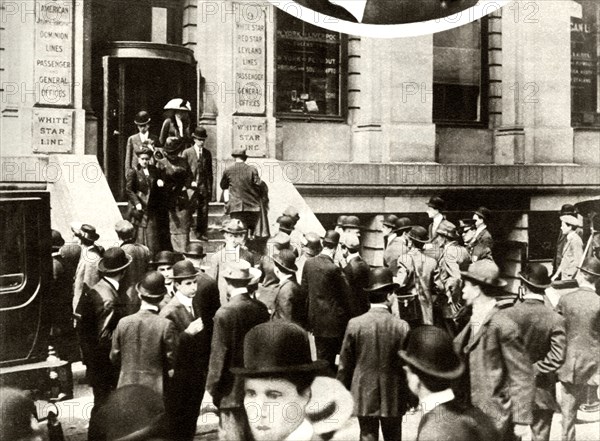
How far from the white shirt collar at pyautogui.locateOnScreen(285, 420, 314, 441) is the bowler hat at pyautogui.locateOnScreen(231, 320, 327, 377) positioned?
0.37 meters

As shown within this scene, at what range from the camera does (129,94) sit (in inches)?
543

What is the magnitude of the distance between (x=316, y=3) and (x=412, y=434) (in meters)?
4.41

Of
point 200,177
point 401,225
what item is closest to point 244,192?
point 200,177

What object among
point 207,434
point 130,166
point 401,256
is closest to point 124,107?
point 130,166

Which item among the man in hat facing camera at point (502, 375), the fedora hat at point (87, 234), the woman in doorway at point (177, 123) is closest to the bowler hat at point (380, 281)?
the man in hat facing camera at point (502, 375)

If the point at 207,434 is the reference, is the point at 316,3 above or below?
above

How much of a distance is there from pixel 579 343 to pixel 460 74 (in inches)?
424

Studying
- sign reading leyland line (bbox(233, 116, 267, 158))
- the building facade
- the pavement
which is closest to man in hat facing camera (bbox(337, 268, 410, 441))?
the pavement

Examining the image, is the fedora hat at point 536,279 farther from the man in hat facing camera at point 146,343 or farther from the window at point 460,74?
the window at point 460,74

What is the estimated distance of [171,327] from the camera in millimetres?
6348

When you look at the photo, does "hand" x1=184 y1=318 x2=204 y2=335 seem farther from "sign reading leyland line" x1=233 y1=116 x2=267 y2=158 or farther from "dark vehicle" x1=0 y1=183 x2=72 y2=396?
"sign reading leyland line" x1=233 y1=116 x2=267 y2=158

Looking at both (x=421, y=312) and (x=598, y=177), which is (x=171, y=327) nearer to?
(x=421, y=312)

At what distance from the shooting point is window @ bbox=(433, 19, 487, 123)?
16859 mm

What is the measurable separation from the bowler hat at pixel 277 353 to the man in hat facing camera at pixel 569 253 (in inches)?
216
